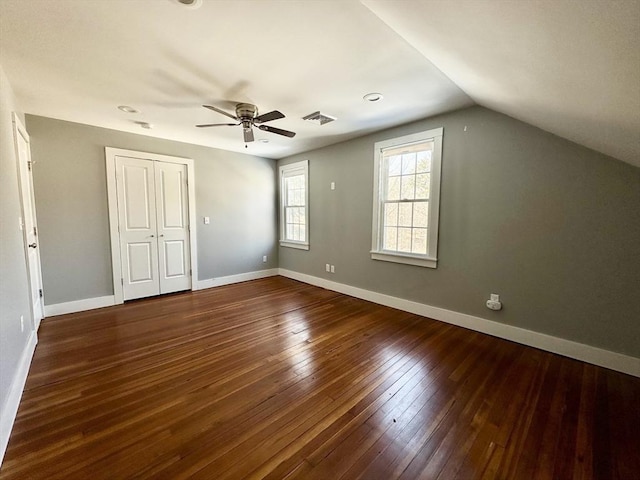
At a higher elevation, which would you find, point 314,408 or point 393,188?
point 393,188

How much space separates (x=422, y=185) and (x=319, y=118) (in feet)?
5.19

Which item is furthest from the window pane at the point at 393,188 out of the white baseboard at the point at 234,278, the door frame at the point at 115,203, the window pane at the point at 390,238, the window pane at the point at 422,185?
the door frame at the point at 115,203

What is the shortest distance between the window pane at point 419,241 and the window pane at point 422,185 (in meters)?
0.45

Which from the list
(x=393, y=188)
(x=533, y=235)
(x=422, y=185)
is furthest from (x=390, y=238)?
(x=533, y=235)

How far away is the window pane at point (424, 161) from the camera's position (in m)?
3.37

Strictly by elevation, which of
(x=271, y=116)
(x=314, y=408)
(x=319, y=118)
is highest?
(x=319, y=118)

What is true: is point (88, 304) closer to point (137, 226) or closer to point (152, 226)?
point (137, 226)

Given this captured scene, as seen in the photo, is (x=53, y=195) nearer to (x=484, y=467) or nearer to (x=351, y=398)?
(x=351, y=398)

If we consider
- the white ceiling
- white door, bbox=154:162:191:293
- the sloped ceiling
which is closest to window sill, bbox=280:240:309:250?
white door, bbox=154:162:191:293

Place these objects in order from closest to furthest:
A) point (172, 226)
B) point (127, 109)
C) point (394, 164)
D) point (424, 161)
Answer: point (127, 109) < point (424, 161) < point (394, 164) < point (172, 226)

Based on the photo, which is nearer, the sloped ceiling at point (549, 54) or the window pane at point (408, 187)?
the sloped ceiling at point (549, 54)

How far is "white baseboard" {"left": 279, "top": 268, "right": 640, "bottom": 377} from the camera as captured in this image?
7.37 feet

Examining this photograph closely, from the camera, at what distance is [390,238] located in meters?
3.85

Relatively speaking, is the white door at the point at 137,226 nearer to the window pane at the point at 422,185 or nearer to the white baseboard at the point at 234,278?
the white baseboard at the point at 234,278
